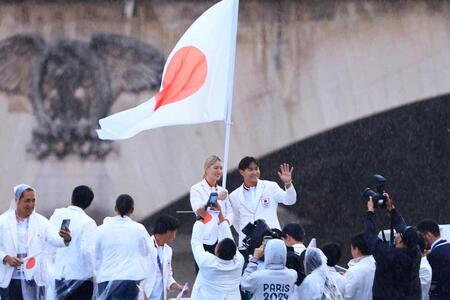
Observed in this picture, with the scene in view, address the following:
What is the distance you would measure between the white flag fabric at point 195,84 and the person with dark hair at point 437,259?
226 centimetres

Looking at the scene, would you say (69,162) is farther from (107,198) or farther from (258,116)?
(258,116)

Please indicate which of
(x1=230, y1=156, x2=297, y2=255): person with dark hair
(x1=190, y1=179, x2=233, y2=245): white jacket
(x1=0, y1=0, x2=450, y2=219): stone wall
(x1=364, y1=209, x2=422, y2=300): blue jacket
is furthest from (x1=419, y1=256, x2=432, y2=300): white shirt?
(x1=0, y1=0, x2=450, y2=219): stone wall

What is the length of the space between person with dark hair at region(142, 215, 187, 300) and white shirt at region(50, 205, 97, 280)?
2.06ft

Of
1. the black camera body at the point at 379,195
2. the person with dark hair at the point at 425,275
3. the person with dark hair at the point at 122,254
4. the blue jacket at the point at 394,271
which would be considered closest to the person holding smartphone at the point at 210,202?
the person with dark hair at the point at 122,254

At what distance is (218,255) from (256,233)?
0.80 m

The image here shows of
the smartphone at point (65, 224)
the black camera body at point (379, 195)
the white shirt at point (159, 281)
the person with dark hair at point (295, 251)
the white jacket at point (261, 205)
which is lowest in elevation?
the white shirt at point (159, 281)

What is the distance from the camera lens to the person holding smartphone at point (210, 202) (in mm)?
11820

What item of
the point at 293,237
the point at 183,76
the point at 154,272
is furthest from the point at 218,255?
the point at 183,76

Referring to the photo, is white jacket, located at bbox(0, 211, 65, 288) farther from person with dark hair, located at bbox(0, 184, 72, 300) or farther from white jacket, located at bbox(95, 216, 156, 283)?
white jacket, located at bbox(95, 216, 156, 283)

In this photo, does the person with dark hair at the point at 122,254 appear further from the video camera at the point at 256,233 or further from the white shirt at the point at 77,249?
the video camera at the point at 256,233

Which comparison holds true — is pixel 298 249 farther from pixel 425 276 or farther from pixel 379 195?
pixel 425 276

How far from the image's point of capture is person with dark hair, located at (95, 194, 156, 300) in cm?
1155

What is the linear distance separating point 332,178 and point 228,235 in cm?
629

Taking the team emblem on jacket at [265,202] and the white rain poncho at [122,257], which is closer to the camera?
the white rain poncho at [122,257]
